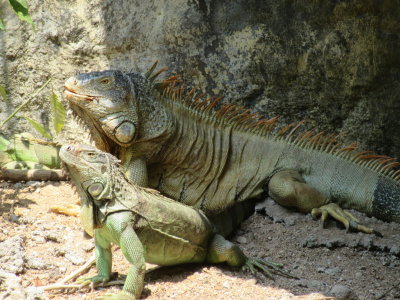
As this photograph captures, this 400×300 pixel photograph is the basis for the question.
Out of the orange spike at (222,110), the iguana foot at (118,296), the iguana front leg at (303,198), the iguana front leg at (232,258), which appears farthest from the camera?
the orange spike at (222,110)

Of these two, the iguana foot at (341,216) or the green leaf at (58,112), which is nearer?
the iguana foot at (341,216)

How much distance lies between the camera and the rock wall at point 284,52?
5.28 meters

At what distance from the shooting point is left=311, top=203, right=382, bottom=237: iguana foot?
4.60 metres

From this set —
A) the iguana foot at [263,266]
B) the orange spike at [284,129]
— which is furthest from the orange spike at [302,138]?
the iguana foot at [263,266]

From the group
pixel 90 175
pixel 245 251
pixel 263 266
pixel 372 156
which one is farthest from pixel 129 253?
pixel 372 156

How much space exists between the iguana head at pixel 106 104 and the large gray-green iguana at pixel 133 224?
0.87 meters

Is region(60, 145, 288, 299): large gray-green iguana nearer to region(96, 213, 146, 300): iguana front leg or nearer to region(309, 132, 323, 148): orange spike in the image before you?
region(96, 213, 146, 300): iguana front leg

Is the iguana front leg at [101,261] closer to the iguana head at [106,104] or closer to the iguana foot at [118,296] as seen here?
the iguana foot at [118,296]

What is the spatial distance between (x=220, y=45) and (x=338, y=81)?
1.10 meters

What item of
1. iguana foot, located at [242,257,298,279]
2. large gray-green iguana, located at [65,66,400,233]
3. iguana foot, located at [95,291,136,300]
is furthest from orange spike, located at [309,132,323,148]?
iguana foot, located at [95,291,136,300]

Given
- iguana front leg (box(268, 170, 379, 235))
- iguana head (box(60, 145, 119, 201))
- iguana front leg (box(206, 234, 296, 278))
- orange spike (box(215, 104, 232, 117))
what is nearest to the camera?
iguana head (box(60, 145, 119, 201))

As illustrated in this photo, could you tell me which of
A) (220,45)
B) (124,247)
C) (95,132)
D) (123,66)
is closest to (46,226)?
(95,132)

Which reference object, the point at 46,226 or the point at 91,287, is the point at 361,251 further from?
the point at 46,226

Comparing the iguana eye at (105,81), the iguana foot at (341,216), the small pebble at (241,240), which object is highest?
the iguana eye at (105,81)
